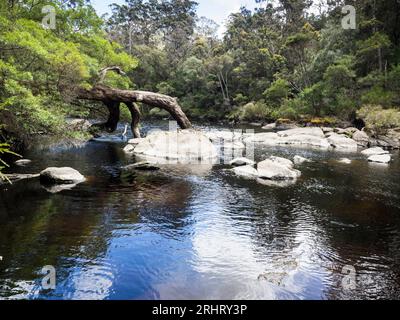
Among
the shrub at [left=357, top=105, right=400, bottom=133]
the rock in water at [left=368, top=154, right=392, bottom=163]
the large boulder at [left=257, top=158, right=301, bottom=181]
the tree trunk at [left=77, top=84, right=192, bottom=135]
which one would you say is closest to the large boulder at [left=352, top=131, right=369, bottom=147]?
the shrub at [left=357, top=105, right=400, bottom=133]

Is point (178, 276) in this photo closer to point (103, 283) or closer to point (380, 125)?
point (103, 283)

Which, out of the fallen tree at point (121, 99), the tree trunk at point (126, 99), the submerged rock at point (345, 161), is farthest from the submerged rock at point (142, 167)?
the submerged rock at point (345, 161)

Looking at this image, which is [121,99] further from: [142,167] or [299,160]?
[299,160]

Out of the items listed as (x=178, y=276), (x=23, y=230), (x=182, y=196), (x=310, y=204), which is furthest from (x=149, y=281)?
(x=310, y=204)

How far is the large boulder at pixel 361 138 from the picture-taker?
27.7 meters

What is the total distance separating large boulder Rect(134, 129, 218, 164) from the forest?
425cm

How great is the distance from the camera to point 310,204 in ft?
38.5

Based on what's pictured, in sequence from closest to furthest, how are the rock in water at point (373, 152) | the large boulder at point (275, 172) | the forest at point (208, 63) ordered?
the forest at point (208, 63), the large boulder at point (275, 172), the rock in water at point (373, 152)

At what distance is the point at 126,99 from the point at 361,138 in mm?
19638

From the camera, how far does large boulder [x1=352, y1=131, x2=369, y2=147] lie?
90.7 feet

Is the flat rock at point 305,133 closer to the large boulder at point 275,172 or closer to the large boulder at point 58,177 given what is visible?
the large boulder at point 275,172

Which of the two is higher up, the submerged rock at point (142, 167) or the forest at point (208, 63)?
the forest at point (208, 63)

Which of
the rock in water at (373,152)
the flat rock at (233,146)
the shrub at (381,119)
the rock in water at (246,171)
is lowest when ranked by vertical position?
the rock in water at (246,171)

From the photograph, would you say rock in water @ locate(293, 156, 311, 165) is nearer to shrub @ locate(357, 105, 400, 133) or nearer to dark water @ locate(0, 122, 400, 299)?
dark water @ locate(0, 122, 400, 299)
